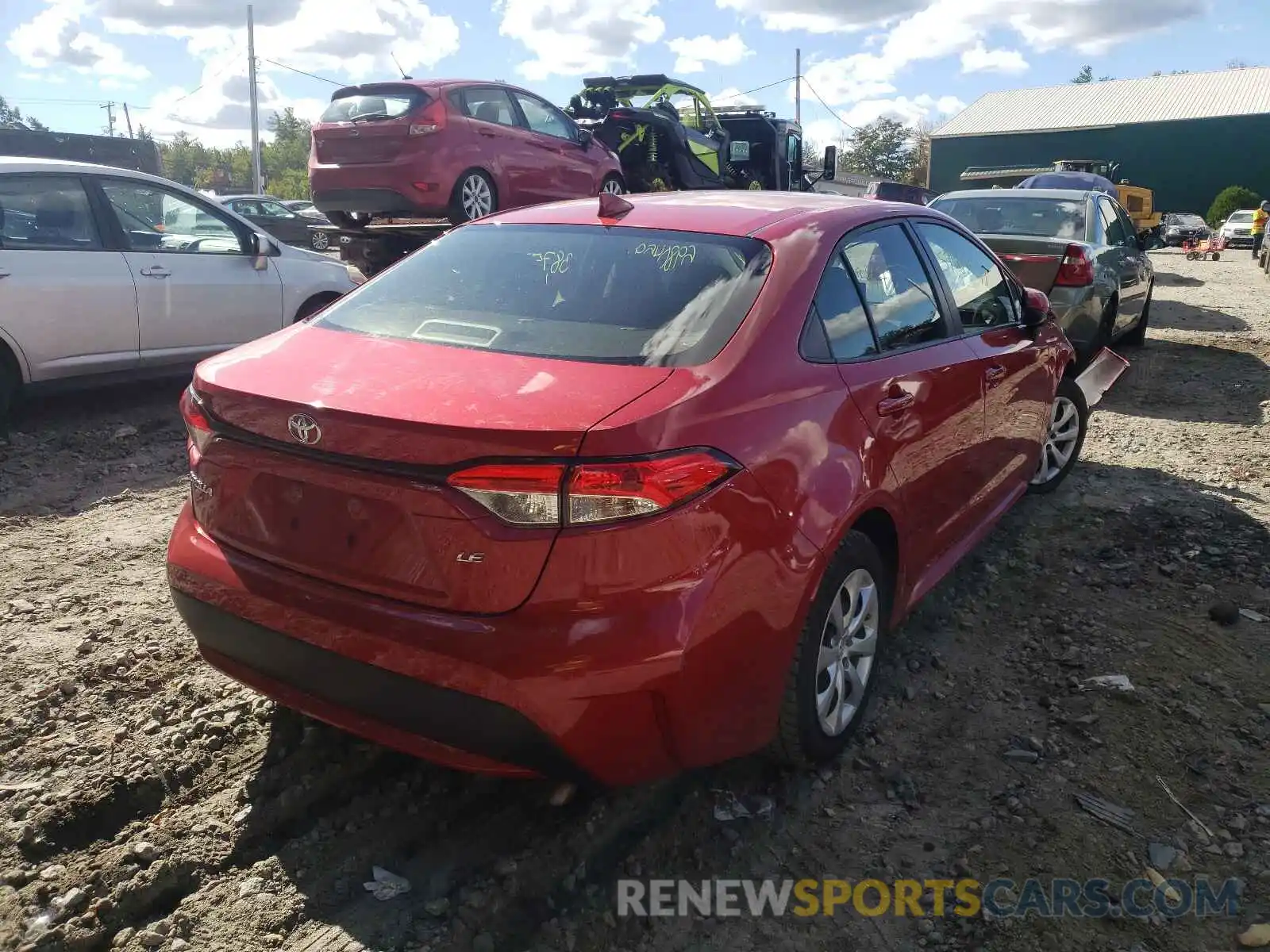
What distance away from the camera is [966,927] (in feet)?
8.02

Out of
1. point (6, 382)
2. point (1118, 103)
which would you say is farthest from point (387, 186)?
point (1118, 103)

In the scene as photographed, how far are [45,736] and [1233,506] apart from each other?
220 inches

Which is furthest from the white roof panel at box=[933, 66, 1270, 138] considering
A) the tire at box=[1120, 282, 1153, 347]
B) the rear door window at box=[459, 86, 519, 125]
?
the rear door window at box=[459, 86, 519, 125]

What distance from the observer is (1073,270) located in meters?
7.57

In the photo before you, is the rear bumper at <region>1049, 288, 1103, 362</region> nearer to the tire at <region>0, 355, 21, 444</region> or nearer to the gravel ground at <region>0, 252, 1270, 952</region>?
the gravel ground at <region>0, 252, 1270, 952</region>

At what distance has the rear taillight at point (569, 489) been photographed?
216 cm

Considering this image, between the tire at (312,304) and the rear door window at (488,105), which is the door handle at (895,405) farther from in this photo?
the rear door window at (488,105)

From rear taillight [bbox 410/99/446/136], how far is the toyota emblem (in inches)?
299

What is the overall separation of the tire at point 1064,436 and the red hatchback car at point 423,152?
19.9 ft

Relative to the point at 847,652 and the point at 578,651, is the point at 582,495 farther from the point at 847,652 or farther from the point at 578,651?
the point at 847,652

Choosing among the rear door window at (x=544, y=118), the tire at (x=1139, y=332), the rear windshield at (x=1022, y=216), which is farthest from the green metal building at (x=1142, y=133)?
the rear windshield at (x=1022, y=216)

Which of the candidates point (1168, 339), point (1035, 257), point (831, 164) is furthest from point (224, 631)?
point (831, 164)

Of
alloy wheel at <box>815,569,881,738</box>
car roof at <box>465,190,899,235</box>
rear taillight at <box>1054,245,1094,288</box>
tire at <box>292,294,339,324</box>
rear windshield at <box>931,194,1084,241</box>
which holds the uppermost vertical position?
rear windshield at <box>931,194,1084,241</box>

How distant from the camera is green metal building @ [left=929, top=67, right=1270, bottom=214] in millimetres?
43750
